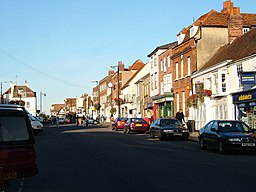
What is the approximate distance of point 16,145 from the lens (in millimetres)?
8516

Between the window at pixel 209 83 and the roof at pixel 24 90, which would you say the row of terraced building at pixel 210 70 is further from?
the roof at pixel 24 90

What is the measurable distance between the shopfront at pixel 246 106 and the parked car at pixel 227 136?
8354mm

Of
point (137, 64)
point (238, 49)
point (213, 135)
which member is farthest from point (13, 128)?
→ point (137, 64)

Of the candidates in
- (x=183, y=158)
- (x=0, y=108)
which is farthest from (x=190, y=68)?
(x=0, y=108)

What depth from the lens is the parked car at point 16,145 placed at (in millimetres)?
8328

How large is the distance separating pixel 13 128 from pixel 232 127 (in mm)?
12202

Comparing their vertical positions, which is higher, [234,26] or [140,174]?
[234,26]

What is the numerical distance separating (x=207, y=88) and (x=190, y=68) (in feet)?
16.5

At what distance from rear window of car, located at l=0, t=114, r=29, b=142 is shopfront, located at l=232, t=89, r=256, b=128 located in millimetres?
20279

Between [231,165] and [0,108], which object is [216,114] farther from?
[0,108]

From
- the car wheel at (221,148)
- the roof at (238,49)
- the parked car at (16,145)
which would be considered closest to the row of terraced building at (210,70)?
the roof at (238,49)

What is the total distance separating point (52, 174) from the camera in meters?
11.8

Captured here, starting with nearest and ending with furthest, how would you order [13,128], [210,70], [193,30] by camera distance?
[13,128], [210,70], [193,30]

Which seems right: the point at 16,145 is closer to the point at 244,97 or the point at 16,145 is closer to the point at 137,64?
the point at 244,97
